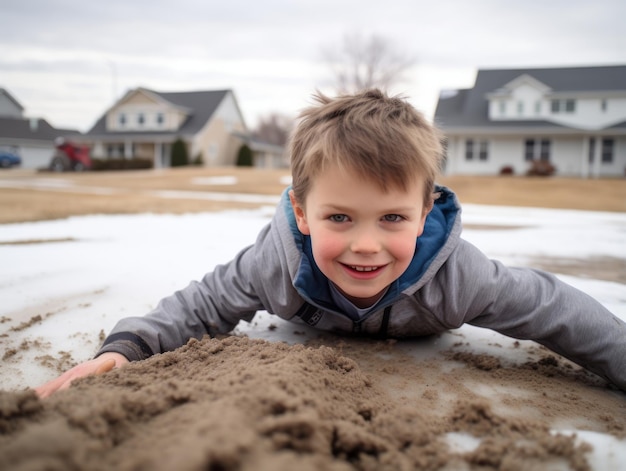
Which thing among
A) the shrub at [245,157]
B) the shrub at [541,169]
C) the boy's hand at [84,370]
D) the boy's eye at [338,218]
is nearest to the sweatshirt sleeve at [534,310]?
the boy's eye at [338,218]

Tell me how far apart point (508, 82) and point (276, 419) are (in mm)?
25743

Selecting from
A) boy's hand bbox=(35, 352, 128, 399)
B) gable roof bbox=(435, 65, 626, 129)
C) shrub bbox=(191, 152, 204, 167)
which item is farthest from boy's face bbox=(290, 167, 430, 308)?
shrub bbox=(191, 152, 204, 167)

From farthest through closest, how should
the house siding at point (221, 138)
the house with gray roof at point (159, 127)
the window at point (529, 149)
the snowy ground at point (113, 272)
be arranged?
the house siding at point (221, 138) < the house with gray roof at point (159, 127) < the window at point (529, 149) < the snowy ground at point (113, 272)

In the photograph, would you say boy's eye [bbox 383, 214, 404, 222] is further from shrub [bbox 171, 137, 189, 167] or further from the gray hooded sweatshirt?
shrub [bbox 171, 137, 189, 167]

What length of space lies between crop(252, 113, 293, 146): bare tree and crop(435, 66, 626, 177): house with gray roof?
3982 centimetres

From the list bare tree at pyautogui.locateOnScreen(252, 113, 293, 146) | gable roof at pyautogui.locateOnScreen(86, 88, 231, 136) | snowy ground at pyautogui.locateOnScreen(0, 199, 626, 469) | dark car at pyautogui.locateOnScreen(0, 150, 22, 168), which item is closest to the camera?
snowy ground at pyautogui.locateOnScreen(0, 199, 626, 469)

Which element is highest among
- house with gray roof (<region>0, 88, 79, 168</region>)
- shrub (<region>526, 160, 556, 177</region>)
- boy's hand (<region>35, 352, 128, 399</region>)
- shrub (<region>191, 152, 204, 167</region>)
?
house with gray roof (<region>0, 88, 79, 168</region>)

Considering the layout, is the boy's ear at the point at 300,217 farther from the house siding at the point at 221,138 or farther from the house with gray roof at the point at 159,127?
the house siding at the point at 221,138

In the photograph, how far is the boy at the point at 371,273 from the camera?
1441mm

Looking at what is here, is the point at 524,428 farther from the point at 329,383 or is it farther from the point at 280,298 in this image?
the point at 280,298

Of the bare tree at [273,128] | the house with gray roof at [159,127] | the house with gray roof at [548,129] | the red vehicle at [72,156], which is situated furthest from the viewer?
the bare tree at [273,128]

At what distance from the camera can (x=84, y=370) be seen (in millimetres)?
1359

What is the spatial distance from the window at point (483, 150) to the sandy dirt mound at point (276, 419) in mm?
22392

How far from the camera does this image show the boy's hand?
1.26m
